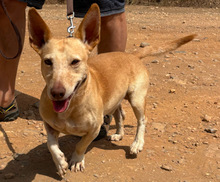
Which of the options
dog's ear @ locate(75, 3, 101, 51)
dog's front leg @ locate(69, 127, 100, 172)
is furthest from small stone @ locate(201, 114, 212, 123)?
dog's ear @ locate(75, 3, 101, 51)

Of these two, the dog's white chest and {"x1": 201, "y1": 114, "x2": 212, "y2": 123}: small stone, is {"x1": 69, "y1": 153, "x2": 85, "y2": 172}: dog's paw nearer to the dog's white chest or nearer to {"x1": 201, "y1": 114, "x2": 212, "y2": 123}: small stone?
the dog's white chest

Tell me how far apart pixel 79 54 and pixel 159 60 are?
12.7ft

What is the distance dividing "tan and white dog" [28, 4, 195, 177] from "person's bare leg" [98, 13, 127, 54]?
51 cm

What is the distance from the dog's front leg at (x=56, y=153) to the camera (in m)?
3.37

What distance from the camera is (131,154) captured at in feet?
13.1

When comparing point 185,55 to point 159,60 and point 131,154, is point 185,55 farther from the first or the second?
point 131,154

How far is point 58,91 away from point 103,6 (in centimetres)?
193

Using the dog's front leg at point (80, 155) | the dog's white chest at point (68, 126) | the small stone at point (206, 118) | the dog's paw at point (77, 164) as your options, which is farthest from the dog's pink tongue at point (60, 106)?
the small stone at point (206, 118)

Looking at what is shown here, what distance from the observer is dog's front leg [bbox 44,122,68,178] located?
337 centimetres

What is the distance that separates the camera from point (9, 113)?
4.52m

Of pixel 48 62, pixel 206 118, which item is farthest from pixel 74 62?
pixel 206 118

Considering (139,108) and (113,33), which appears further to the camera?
(113,33)

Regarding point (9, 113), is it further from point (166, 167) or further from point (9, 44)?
point (166, 167)

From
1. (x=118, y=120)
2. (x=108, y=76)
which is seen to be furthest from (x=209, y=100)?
(x=108, y=76)
